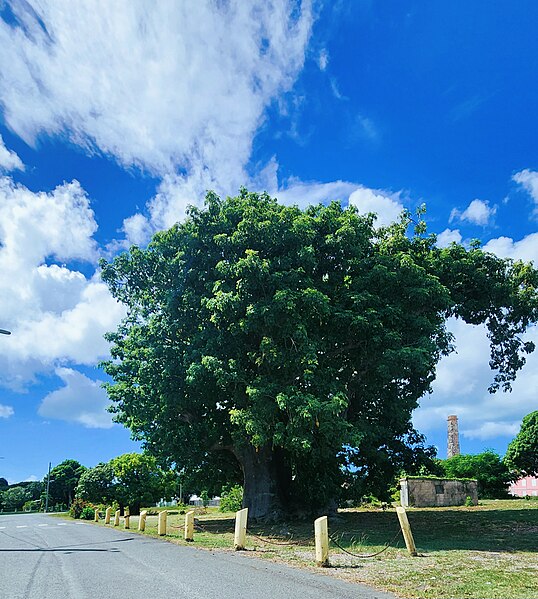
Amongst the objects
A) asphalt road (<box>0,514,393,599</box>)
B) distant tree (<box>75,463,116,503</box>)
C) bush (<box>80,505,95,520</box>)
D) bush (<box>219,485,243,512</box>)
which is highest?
distant tree (<box>75,463,116,503</box>)

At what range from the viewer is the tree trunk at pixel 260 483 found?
69.4ft

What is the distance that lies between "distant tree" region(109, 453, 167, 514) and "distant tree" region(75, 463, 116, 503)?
0.41 m

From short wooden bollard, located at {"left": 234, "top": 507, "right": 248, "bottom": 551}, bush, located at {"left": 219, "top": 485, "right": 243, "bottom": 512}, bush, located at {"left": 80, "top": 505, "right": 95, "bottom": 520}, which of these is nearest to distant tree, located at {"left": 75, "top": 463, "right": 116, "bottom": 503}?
bush, located at {"left": 80, "top": 505, "right": 95, "bottom": 520}

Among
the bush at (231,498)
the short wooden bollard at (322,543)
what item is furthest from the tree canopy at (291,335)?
the bush at (231,498)

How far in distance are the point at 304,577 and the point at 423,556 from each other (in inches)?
153

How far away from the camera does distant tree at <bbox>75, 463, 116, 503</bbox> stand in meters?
40.1

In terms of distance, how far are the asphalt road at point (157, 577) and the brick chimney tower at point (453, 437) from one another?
123ft

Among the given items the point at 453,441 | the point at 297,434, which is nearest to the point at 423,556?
the point at 297,434

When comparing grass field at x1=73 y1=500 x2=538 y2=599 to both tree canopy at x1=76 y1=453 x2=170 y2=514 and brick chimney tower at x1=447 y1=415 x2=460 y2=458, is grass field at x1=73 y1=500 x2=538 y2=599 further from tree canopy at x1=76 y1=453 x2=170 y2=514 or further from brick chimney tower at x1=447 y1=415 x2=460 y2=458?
brick chimney tower at x1=447 y1=415 x2=460 y2=458

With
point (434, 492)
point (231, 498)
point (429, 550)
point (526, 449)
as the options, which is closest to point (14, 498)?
point (231, 498)

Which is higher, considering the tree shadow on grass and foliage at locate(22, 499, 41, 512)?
foliage at locate(22, 499, 41, 512)

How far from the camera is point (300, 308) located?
17.7 meters

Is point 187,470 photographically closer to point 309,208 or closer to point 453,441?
point 309,208

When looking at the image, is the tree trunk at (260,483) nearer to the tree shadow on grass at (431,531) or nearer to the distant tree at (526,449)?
the tree shadow on grass at (431,531)
